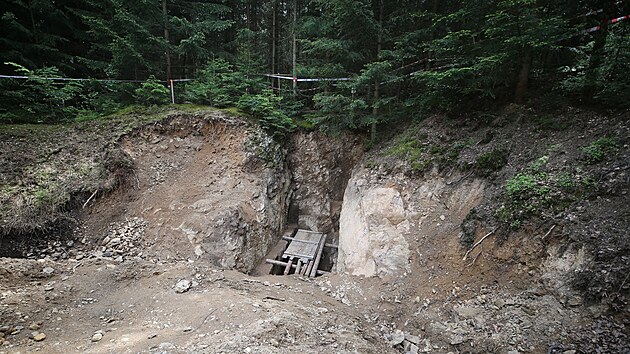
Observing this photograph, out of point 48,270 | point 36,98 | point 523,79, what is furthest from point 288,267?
point 36,98

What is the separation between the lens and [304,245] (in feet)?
32.9

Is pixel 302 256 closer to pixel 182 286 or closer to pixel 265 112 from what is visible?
pixel 182 286

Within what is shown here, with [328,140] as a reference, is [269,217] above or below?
below

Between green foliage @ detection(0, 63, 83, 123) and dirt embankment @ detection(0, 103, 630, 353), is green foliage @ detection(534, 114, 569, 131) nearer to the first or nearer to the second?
dirt embankment @ detection(0, 103, 630, 353)

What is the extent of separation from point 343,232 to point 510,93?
645 cm

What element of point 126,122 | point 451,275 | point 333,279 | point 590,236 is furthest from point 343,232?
point 126,122

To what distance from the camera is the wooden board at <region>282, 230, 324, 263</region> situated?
9355 mm

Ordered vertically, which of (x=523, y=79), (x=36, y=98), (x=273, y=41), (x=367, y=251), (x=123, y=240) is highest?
(x=273, y=41)

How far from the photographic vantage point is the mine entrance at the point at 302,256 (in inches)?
352

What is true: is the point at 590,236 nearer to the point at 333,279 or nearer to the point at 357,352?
the point at 357,352

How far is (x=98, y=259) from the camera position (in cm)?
648

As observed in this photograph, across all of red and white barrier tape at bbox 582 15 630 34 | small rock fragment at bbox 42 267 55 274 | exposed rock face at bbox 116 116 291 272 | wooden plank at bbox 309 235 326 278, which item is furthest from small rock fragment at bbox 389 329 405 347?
red and white barrier tape at bbox 582 15 630 34

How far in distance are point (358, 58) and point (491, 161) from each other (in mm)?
5475

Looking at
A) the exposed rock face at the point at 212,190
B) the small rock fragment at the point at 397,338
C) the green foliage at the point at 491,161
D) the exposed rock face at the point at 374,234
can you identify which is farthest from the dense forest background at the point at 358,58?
the small rock fragment at the point at 397,338
